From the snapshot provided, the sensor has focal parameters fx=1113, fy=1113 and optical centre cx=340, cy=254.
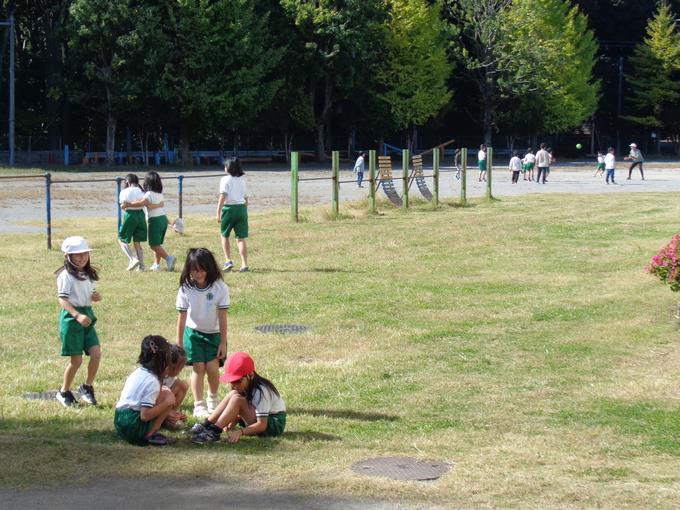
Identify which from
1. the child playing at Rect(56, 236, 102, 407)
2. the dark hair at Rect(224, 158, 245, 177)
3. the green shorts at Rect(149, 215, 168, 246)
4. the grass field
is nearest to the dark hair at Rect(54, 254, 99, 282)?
Answer: the child playing at Rect(56, 236, 102, 407)

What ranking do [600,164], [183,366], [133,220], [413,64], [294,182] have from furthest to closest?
[413,64] → [600,164] → [294,182] → [133,220] → [183,366]

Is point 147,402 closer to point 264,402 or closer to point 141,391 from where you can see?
point 141,391

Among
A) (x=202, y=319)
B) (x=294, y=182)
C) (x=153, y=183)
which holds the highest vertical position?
(x=294, y=182)

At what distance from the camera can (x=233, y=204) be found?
16.1m

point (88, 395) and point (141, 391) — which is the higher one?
point (141, 391)

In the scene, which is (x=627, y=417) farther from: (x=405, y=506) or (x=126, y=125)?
(x=126, y=125)

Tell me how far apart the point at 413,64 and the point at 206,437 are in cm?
6022

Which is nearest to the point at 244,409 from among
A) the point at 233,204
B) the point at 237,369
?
the point at 237,369

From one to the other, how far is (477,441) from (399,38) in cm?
5984

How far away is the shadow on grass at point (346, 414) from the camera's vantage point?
8359mm

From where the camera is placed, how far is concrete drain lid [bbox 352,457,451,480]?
21.8 ft

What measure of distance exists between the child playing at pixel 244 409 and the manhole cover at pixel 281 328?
172 inches

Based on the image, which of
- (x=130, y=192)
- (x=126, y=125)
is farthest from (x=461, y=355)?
(x=126, y=125)

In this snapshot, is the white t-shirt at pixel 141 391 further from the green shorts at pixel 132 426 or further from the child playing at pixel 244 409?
the child playing at pixel 244 409
